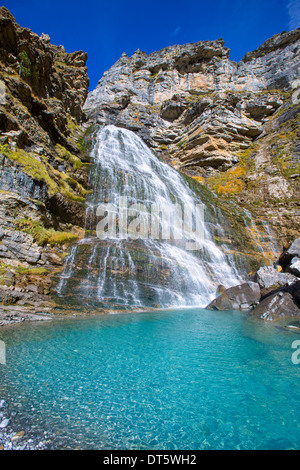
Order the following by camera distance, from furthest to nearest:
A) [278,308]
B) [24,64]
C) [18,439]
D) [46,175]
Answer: [24,64] → [46,175] → [278,308] → [18,439]

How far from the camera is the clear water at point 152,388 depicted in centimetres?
300

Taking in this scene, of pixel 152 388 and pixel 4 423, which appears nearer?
pixel 4 423

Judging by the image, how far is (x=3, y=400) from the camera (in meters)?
3.50

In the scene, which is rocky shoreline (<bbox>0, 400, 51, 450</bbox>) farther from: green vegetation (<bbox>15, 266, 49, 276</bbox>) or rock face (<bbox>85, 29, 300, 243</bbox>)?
rock face (<bbox>85, 29, 300, 243</bbox>)

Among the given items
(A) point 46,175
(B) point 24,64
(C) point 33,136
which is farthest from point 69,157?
(B) point 24,64

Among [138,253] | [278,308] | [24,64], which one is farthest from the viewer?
[24,64]

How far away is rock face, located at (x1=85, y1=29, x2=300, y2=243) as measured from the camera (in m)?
29.2

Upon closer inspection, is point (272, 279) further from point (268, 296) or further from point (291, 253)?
point (291, 253)

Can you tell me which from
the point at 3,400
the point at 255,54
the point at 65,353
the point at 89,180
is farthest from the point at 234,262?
the point at 255,54

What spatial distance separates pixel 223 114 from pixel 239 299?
118ft

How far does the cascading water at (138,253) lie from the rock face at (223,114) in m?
9.87

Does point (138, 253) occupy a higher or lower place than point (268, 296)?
higher

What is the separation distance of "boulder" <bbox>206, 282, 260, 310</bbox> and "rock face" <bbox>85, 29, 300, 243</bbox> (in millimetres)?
10663

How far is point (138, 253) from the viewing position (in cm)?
1362
